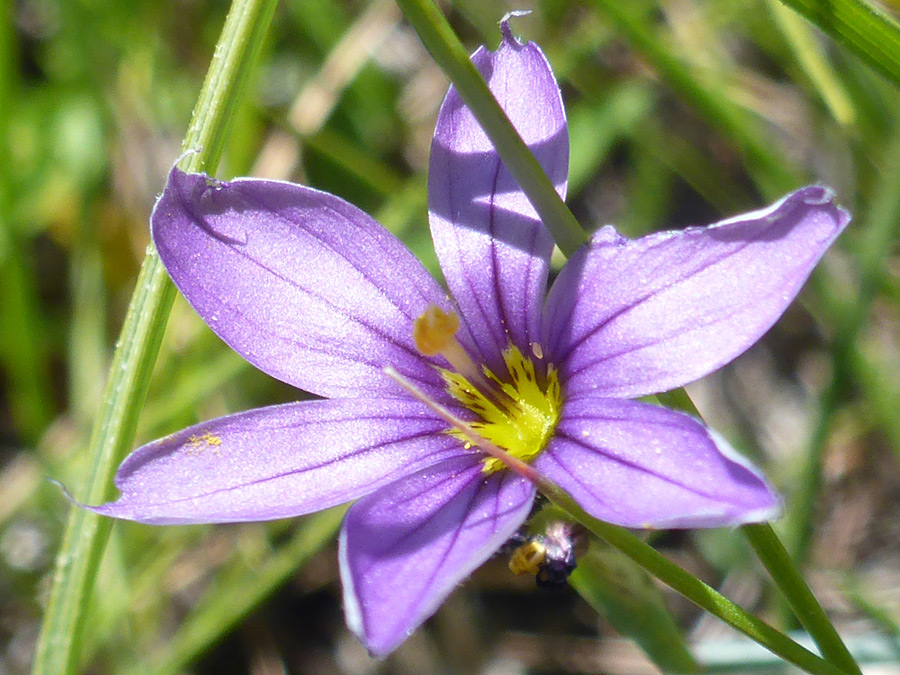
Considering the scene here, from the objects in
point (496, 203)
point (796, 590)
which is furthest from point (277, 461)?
point (796, 590)

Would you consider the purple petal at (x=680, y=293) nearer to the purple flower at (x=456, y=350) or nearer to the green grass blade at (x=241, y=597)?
the purple flower at (x=456, y=350)

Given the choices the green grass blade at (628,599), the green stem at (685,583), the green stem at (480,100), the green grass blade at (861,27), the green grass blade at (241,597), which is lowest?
the green grass blade at (241,597)

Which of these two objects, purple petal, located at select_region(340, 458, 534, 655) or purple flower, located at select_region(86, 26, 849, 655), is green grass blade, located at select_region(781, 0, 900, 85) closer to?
purple flower, located at select_region(86, 26, 849, 655)

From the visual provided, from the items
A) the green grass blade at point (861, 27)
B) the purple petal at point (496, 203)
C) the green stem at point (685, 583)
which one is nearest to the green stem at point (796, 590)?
the green stem at point (685, 583)

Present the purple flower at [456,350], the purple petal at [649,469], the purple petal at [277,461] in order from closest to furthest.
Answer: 1. the purple petal at [649,469]
2. the purple flower at [456,350]
3. the purple petal at [277,461]

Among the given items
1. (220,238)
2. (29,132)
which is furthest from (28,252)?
(220,238)

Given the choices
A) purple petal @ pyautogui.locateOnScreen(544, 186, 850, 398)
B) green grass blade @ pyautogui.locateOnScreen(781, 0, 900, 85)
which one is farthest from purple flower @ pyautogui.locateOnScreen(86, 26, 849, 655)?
green grass blade @ pyautogui.locateOnScreen(781, 0, 900, 85)

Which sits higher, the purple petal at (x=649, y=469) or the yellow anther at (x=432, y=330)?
the yellow anther at (x=432, y=330)
